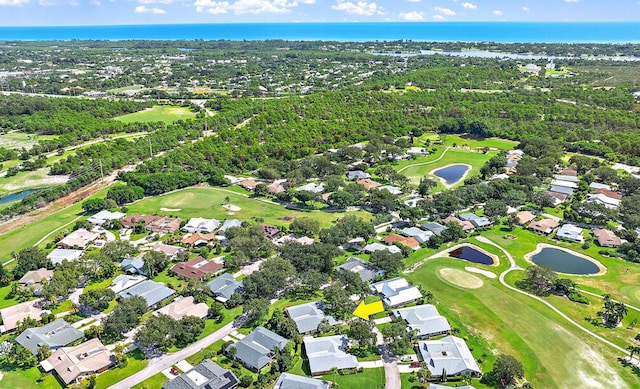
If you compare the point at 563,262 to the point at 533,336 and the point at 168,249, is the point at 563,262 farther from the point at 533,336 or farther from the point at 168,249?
the point at 168,249

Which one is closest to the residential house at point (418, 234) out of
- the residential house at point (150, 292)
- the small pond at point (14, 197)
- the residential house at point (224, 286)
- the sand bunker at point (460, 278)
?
the sand bunker at point (460, 278)

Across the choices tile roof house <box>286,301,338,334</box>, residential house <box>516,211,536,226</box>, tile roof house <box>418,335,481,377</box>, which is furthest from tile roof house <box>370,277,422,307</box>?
residential house <box>516,211,536,226</box>

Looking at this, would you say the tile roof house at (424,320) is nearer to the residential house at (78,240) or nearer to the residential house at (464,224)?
the residential house at (464,224)

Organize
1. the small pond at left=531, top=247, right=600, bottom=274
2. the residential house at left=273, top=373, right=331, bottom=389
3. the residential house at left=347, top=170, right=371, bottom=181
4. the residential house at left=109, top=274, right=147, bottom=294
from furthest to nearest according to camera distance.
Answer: the residential house at left=347, top=170, right=371, bottom=181, the small pond at left=531, top=247, right=600, bottom=274, the residential house at left=109, top=274, right=147, bottom=294, the residential house at left=273, top=373, right=331, bottom=389

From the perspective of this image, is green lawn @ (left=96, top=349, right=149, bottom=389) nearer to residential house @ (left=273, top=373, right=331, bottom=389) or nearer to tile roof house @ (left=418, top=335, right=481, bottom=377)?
residential house @ (left=273, top=373, right=331, bottom=389)

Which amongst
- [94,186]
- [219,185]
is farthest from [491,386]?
[94,186]

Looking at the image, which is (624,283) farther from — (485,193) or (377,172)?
(377,172)
